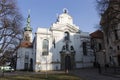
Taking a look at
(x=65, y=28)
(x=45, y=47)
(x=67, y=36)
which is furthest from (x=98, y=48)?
(x=45, y=47)

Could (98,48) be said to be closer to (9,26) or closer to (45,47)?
(45,47)

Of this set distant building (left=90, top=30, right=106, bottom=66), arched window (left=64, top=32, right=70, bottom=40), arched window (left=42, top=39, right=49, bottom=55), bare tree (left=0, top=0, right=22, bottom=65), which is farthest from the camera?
distant building (left=90, top=30, right=106, bottom=66)

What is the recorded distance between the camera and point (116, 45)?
34812 millimetres

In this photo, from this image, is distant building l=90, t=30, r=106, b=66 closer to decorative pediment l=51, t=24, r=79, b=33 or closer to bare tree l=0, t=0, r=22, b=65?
decorative pediment l=51, t=24, r=79, b=33

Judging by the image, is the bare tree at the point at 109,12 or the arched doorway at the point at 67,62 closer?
the bare tree at the point at 109,12

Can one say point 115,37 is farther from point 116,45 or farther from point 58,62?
point 58,62

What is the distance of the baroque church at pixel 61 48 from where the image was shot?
4038 centimetres

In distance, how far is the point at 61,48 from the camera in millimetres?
42812

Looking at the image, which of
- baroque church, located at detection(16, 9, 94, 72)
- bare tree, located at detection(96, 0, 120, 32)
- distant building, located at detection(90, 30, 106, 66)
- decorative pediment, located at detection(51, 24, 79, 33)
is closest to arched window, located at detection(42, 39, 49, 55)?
baroque church, located at detection(16, 9, 94, 72)

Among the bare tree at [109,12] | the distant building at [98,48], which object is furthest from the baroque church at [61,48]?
the bare tree at [109,12]

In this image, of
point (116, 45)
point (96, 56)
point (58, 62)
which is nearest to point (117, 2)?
point (116, 45)

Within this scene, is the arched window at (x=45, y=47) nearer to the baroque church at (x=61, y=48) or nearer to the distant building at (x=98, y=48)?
the baroque church at (x=61, y=48)

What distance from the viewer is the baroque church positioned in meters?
40.4

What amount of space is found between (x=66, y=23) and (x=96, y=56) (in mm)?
13519
